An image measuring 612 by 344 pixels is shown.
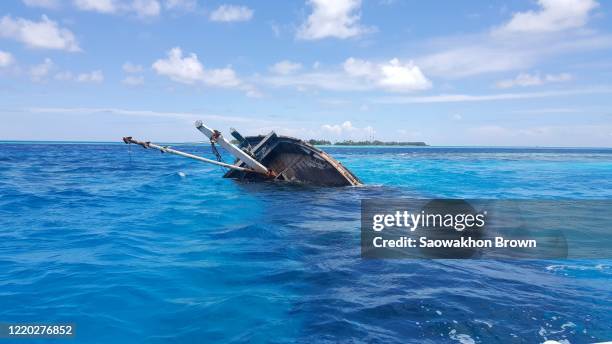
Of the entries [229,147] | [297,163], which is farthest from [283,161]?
[229,147]

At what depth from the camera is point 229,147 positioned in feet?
74.0

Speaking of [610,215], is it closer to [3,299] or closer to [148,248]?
[148,248]

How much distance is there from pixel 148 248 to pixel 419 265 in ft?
22.8

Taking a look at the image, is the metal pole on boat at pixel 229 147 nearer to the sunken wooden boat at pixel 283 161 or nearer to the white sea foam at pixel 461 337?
the sunken wooden boat at pixel 283 161

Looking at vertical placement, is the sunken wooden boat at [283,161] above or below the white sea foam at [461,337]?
above

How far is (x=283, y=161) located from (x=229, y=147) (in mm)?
3958

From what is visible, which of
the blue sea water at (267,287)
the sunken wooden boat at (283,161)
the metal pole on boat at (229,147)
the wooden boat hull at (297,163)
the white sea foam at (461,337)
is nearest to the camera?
the white sea foam at (461,337)

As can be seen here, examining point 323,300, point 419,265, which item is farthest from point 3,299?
point 419,265

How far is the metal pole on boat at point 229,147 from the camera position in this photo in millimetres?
21938

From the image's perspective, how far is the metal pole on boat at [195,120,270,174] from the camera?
21938 mm

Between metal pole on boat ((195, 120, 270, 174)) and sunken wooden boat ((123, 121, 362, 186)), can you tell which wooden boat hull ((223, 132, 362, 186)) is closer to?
sunken wooden boat ((123, 121, 362, 186))

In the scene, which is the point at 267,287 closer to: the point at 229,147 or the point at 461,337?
the point at 461,337

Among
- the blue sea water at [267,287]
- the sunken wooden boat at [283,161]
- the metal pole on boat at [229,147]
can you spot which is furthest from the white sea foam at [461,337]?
the metal pole on boat at [229,147]

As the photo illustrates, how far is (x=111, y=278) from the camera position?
8.30 meters
